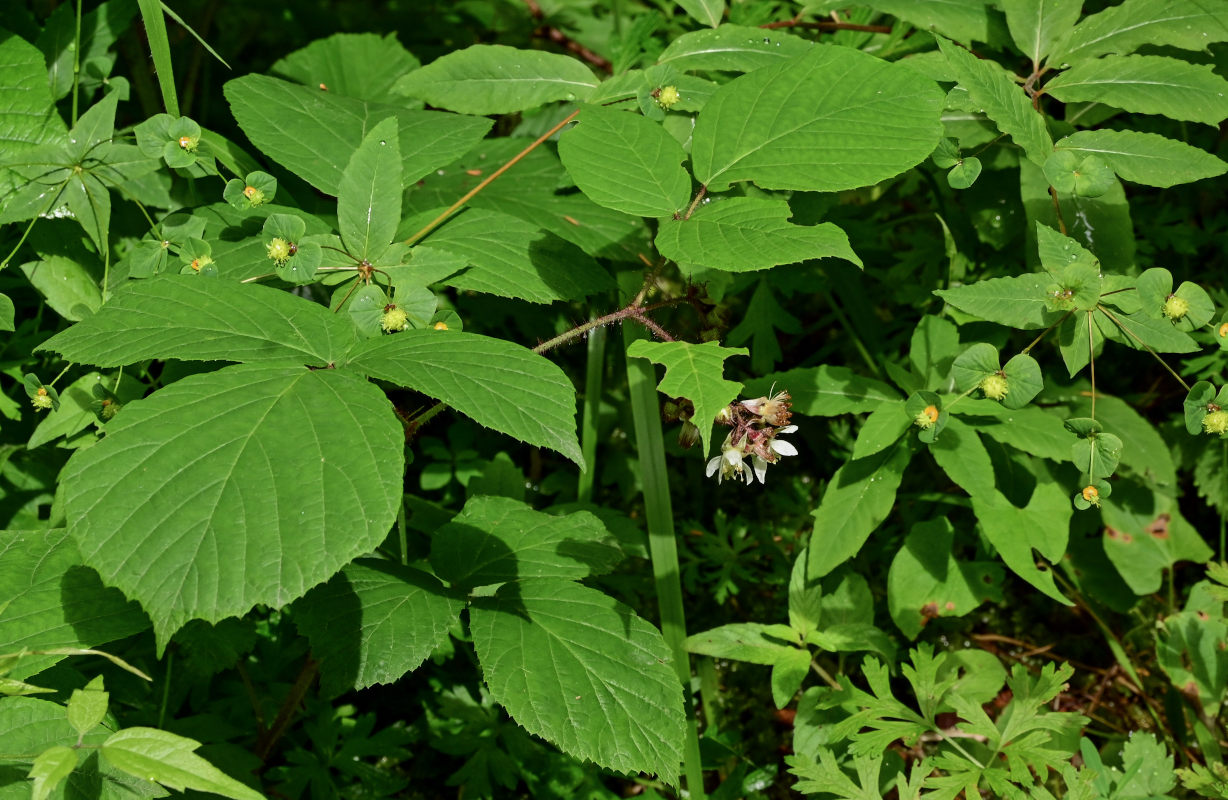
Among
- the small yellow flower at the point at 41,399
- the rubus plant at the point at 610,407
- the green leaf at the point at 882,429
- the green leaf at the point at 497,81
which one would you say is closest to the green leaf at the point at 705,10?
the rubus plant at the point at 610,407

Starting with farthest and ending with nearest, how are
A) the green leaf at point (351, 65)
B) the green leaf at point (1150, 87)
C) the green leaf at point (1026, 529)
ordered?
the green leaf at point (351, 65) < the green leaf at point (1026, 529) < the green leaf at point (1150, 87)

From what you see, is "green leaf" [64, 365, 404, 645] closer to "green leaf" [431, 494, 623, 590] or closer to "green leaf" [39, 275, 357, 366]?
"green leaf" [39, 275, 357, 366]

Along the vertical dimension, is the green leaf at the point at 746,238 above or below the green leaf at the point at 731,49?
below

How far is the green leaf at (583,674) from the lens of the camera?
1624 mm

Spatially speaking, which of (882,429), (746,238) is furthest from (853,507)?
(746,238)

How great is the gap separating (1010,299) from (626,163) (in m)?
0.80

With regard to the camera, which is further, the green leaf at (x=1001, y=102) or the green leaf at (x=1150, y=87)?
the green leaf at (x=1150, y=87)

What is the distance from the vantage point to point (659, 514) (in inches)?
86.0

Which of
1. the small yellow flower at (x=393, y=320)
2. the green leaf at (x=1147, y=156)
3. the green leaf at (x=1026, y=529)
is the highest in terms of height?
the green leaf at (x=1147, y=156)

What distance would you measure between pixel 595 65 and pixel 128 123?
59.0 inches

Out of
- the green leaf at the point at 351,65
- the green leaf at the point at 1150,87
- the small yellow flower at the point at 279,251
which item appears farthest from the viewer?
the green leaf at the point at 351,65

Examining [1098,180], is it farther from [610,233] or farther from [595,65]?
[595,65]

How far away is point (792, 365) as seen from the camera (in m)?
3.23

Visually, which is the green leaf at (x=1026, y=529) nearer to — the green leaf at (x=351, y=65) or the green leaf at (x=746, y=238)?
the green leaf at (x=746, y=238)
